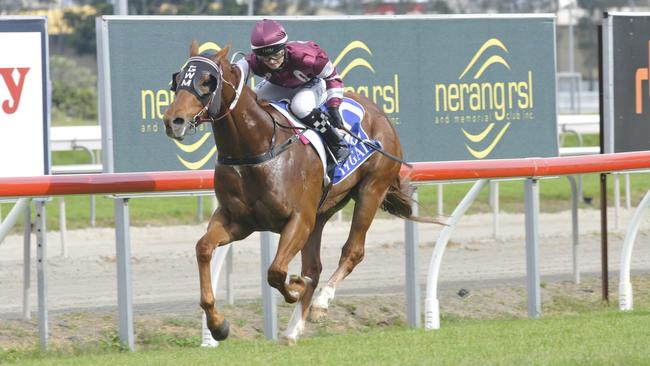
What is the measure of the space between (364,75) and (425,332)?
91.9 inches

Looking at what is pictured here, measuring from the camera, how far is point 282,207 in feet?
22.3

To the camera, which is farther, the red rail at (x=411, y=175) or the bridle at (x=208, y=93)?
the red rail at (x=411, y=175)


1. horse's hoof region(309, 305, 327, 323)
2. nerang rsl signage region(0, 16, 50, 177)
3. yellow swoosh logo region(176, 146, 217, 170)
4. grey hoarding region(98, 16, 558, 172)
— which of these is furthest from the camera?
yellow swoosh logo region(176, 146, 217, 170)

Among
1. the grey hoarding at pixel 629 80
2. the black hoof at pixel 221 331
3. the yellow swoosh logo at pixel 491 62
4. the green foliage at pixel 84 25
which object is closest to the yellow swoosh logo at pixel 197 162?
the black hoof at pixel 221 331

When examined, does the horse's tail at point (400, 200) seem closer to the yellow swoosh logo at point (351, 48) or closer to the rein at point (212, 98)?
the yellow swoosh logo at point (351, 48)

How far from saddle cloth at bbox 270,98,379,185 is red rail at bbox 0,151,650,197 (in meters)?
0.65

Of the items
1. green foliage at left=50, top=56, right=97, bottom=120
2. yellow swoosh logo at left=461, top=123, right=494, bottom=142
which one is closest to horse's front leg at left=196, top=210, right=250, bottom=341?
yellow swoosh logo at left=461, top=123, right=494, bottom=142

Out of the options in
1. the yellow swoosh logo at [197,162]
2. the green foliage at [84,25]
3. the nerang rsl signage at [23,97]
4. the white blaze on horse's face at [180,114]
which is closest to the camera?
the white blaze on horse's face at [180,114]

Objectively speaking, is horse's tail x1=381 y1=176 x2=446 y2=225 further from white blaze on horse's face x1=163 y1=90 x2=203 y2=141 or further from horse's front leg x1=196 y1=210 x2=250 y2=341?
white blaze on horse's face x1=163 y1=90 x2=203 y2=141

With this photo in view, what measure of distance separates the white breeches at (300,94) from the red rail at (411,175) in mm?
637

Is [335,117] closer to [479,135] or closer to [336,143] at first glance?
[336,143]

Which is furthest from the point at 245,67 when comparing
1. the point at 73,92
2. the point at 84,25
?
the point at 73,92

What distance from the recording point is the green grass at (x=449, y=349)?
6.30 metres

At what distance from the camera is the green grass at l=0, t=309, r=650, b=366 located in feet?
20.7
